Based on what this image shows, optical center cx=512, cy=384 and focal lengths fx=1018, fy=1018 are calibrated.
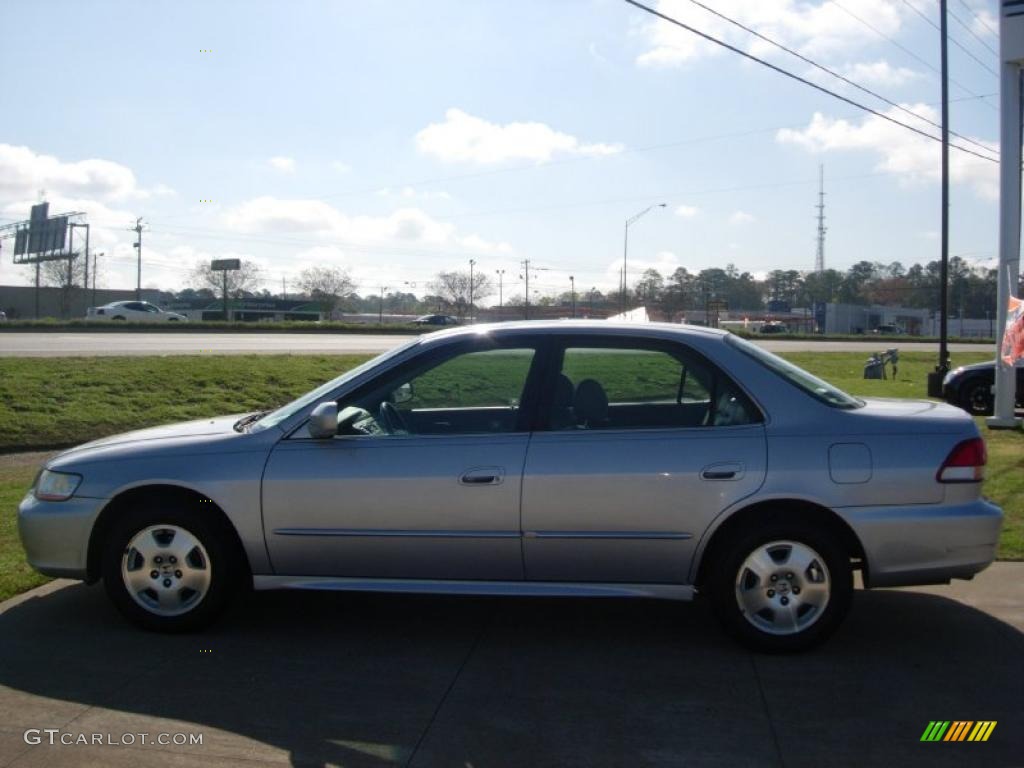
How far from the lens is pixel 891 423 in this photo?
5.06 m

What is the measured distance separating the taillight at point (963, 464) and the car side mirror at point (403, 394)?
275cm

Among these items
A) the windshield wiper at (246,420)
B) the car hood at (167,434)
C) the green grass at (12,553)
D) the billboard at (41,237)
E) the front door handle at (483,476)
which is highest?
the billboard at (41,237)

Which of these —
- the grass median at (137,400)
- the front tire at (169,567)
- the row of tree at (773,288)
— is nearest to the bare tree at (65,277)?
the row of tree at (773,288)

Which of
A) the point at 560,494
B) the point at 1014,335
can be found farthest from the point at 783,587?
the point at 1014,335

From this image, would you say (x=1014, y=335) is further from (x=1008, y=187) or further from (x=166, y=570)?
(x=166, y=570)

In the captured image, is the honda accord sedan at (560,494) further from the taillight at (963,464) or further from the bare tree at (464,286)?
the bare tree at (464,286)

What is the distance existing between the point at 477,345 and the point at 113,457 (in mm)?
2009

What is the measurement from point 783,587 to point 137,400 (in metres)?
11.8

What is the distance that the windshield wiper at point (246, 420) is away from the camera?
18.4 ft

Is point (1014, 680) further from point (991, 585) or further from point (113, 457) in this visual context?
point (113, 457)

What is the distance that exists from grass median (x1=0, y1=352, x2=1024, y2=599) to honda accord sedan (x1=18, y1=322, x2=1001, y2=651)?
5.12ft

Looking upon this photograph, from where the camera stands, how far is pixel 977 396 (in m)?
18.2

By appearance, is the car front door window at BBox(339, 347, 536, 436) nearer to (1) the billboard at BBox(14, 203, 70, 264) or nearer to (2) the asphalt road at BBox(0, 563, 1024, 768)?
(2) the asphalt road at BBox(0, 563, 1024, 768)

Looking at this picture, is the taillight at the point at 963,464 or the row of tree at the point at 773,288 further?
the row of tree at the point at 773,288
